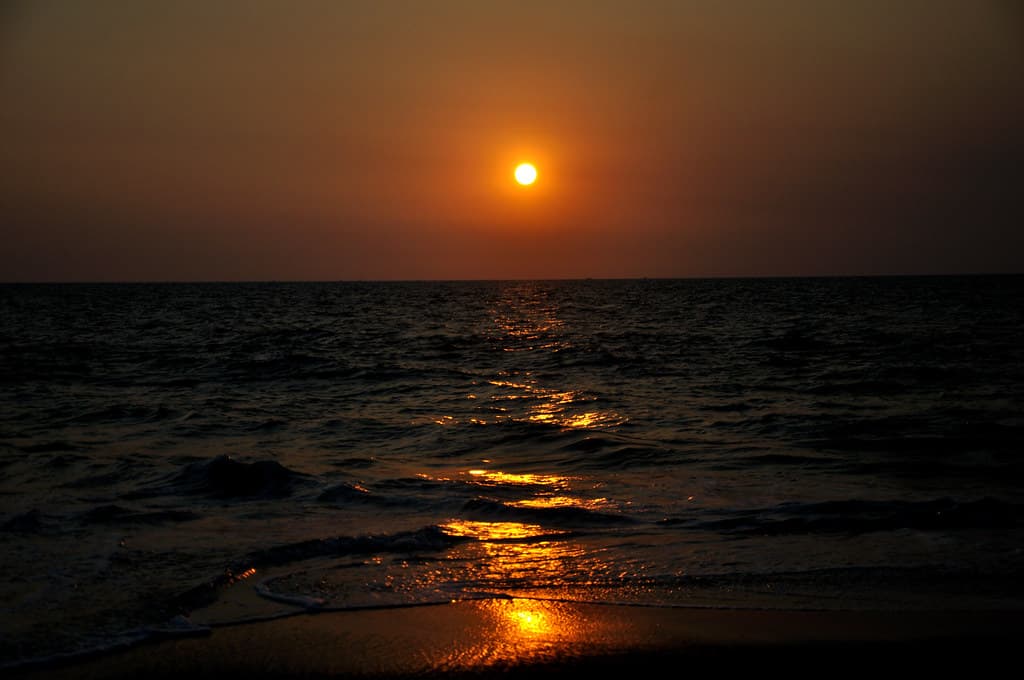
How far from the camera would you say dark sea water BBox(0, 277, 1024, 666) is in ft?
20.4

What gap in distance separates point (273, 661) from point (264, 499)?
4531mm

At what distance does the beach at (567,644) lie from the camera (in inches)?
190

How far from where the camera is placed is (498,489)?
32.3 ft

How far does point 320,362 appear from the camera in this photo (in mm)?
25250

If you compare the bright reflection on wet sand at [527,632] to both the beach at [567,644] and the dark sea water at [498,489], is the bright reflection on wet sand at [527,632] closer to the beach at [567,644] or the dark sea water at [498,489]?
the beach at [567,644]

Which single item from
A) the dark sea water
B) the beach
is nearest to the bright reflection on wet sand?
the beach

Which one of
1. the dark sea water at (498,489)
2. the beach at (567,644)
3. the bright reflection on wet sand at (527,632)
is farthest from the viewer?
the dark sea water at (498,489)

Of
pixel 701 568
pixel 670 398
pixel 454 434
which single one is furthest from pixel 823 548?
pixel 670 398

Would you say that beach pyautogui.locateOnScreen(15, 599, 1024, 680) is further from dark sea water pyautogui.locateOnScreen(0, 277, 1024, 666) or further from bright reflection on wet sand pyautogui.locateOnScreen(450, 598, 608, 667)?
dark sea water pyautogui.locateOnScreen(0, 277, 1024, 666)

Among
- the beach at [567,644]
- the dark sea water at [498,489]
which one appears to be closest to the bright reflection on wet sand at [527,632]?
the beach at [567,644]

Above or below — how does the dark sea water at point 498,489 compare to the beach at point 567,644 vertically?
below

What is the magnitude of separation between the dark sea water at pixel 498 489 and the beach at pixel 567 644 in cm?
25

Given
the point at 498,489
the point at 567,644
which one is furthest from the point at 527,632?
the point at 498,489

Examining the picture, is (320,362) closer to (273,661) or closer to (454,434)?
(454,434)
